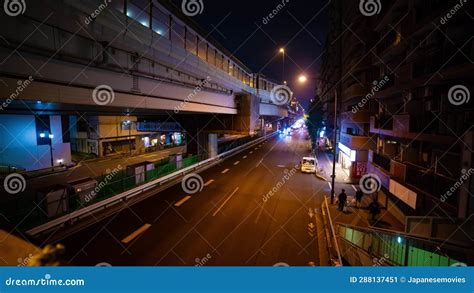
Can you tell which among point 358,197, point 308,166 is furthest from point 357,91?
point 358,197

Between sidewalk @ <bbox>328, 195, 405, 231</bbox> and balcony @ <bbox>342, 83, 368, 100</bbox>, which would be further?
balcony @ <bbox>342, 83, 368, 100</bbox>

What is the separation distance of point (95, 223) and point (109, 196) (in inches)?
90.4

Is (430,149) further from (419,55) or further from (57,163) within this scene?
(57,163)

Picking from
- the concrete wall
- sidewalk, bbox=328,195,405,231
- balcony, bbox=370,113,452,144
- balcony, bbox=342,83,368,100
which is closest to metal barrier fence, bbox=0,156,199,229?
sidewalk, bbox=328,195,405,231

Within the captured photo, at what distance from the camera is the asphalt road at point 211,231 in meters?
9.14

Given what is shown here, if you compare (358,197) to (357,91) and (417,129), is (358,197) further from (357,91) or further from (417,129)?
(357,91)

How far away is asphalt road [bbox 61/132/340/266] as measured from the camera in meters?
9.14

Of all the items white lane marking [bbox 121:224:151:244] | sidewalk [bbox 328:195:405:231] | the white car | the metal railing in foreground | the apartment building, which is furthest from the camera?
the white car

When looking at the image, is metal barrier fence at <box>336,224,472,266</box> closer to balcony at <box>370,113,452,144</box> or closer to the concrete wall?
balcony at <box>370,113,452,144</box>

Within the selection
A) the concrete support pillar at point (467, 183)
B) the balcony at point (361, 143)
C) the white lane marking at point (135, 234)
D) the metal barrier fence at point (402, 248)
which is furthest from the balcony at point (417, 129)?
the white lane marking at point (135, 234)

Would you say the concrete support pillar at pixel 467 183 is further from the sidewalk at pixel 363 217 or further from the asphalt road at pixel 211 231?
the asphalt road at pixel 211 231

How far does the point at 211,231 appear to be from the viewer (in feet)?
37.7

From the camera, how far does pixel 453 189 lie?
968cm

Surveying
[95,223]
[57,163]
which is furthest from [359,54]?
[57,163]
